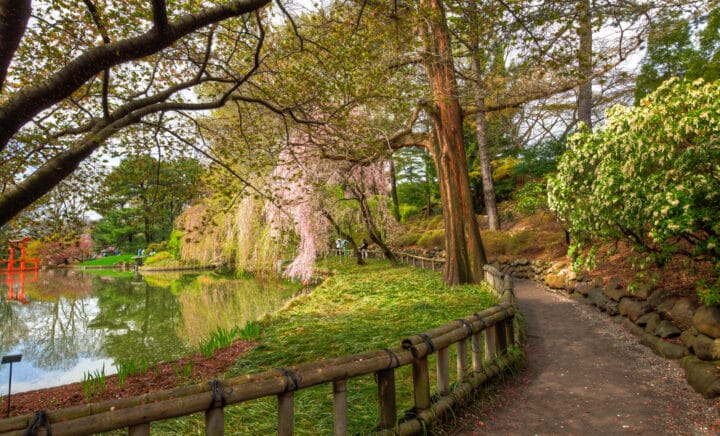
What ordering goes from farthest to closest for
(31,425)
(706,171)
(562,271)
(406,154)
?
(406,154), (562,271), (706,171), (31,425)

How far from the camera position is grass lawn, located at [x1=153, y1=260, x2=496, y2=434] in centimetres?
331

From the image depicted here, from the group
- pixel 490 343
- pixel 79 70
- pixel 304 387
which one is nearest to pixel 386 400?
pixel 304 387

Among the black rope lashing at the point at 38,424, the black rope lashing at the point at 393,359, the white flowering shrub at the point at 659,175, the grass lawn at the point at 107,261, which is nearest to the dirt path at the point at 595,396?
the black rope lashing at the point at 393,359

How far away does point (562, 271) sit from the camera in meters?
8.75

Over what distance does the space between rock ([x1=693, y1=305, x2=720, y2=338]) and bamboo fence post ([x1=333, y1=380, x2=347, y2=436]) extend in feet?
11.9

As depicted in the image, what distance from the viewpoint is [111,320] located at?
435 inches

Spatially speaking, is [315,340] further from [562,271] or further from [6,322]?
[6,322]

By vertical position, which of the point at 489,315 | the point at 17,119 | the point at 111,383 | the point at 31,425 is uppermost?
the point at 17,119

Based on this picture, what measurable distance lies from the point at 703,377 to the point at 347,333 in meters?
4.05

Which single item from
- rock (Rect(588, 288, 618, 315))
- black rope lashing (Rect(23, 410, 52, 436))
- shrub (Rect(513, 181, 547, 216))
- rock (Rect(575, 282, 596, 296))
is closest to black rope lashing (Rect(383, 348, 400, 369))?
black rope lashing (Rect(23, 410, 52, 436))

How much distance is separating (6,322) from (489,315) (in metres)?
13.9

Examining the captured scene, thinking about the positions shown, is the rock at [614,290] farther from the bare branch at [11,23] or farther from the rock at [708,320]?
the bare branch at [11,23]

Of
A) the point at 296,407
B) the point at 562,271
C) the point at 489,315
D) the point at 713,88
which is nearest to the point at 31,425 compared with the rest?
the point at 296,407

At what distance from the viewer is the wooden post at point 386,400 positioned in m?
2.71
